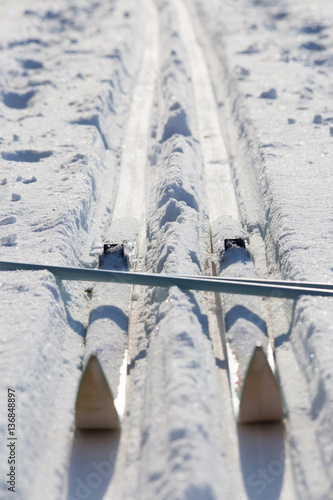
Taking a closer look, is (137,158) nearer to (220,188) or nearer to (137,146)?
(137,146)

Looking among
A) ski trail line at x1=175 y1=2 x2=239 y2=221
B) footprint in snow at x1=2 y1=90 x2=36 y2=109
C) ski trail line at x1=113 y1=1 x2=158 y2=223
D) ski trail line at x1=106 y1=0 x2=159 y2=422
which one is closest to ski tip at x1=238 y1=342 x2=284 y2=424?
ski trail line at x1=106 y1=0 x2=159 y2=422

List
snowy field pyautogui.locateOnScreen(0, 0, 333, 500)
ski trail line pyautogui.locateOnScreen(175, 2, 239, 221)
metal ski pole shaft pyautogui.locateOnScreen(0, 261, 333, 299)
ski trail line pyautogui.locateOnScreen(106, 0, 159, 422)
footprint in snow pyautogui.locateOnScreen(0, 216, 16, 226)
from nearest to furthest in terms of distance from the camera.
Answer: snowy field pyautogui.locateOnScreen(0, 0, 333, 500) → metal ski pole shaft pyautogui.locateOnScreen(0, 261, 333, 299) → footprint in snow pyautogui.locateOnScreen(0, 216, 16, 226) → ski trail line pyautogui.locateOnScreen(106, 0, 159, 422) → ski trail line pyautogui.locateOnScreen(175, 2, 239, 221)

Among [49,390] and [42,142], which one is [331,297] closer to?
[49,390]

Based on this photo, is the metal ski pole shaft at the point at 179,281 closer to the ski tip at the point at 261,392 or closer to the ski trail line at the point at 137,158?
the ski trail line at the point at 137,158

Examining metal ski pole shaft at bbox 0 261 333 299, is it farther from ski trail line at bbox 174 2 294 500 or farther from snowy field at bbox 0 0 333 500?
ski trail line at bbox 174 2 294 500

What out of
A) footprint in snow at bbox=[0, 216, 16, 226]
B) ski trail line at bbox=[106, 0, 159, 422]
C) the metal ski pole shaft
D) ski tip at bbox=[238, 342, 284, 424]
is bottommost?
ski tip at bbox=[238, 342, 284, 424]

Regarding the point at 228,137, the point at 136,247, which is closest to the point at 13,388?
the point at 136,247

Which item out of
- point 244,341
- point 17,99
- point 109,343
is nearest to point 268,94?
point 17,99
